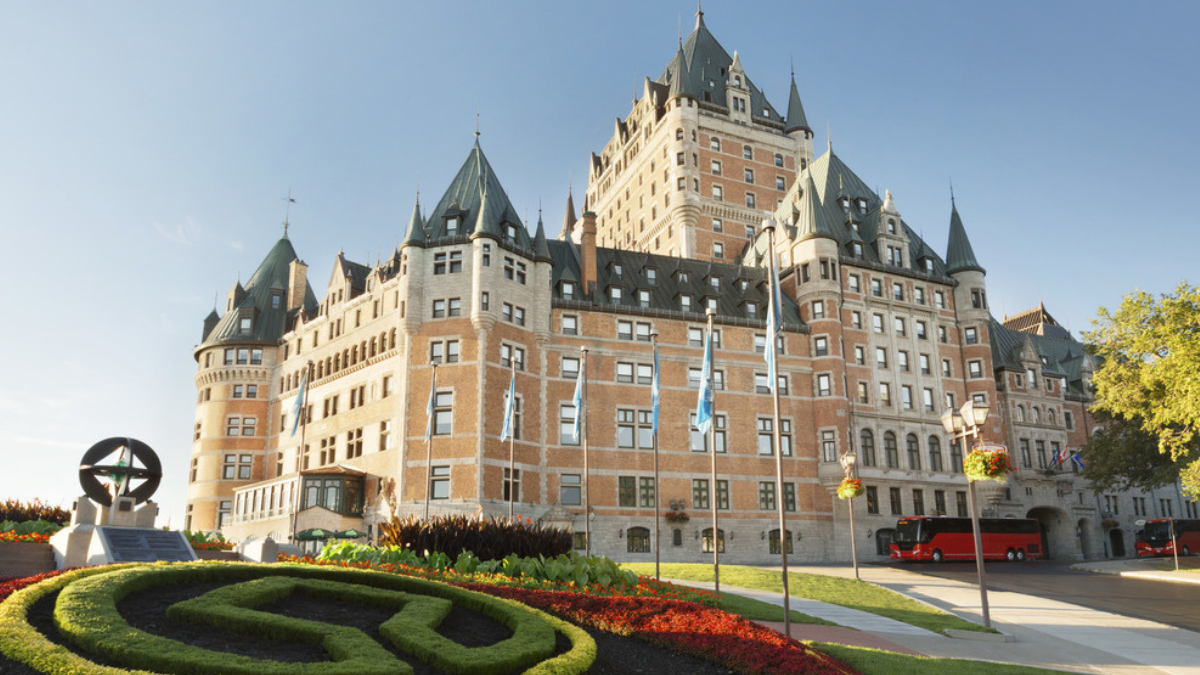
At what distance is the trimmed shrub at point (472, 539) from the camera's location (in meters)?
21.9

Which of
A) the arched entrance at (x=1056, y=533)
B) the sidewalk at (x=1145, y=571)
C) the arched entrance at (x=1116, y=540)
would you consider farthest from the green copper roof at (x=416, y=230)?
the arched entrance at (x=1116, y=540)

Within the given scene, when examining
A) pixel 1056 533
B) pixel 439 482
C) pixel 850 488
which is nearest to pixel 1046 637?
pixel 850 488

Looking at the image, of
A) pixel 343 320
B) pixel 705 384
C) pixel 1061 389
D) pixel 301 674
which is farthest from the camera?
pixel 1061 389

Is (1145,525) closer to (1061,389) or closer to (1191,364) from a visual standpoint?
(1061,389)

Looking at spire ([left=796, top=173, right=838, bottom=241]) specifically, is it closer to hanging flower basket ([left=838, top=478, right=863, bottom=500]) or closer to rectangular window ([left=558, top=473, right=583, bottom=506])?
rectangular window ([left=558, top=473, right=583, bottom=506])

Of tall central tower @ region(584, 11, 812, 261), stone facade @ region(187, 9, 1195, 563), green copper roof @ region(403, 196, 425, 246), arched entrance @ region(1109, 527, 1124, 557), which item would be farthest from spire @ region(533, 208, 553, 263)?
arched entrance @ region(1109, 527, 1124, 557)

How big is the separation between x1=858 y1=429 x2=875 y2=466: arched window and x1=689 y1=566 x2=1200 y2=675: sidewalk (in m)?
29.1

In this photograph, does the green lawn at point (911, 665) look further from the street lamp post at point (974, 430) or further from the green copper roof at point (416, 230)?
the green copper roof at point (416, 230)

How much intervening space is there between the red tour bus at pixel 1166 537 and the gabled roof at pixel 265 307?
64.3 metres

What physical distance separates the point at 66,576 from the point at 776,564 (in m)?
45.2

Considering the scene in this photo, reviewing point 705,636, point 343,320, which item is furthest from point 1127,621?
point 343,320

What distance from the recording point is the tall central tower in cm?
7606

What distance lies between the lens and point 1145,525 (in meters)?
61.3

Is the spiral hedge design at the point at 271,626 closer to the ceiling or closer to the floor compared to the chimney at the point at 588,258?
closer to the floor
